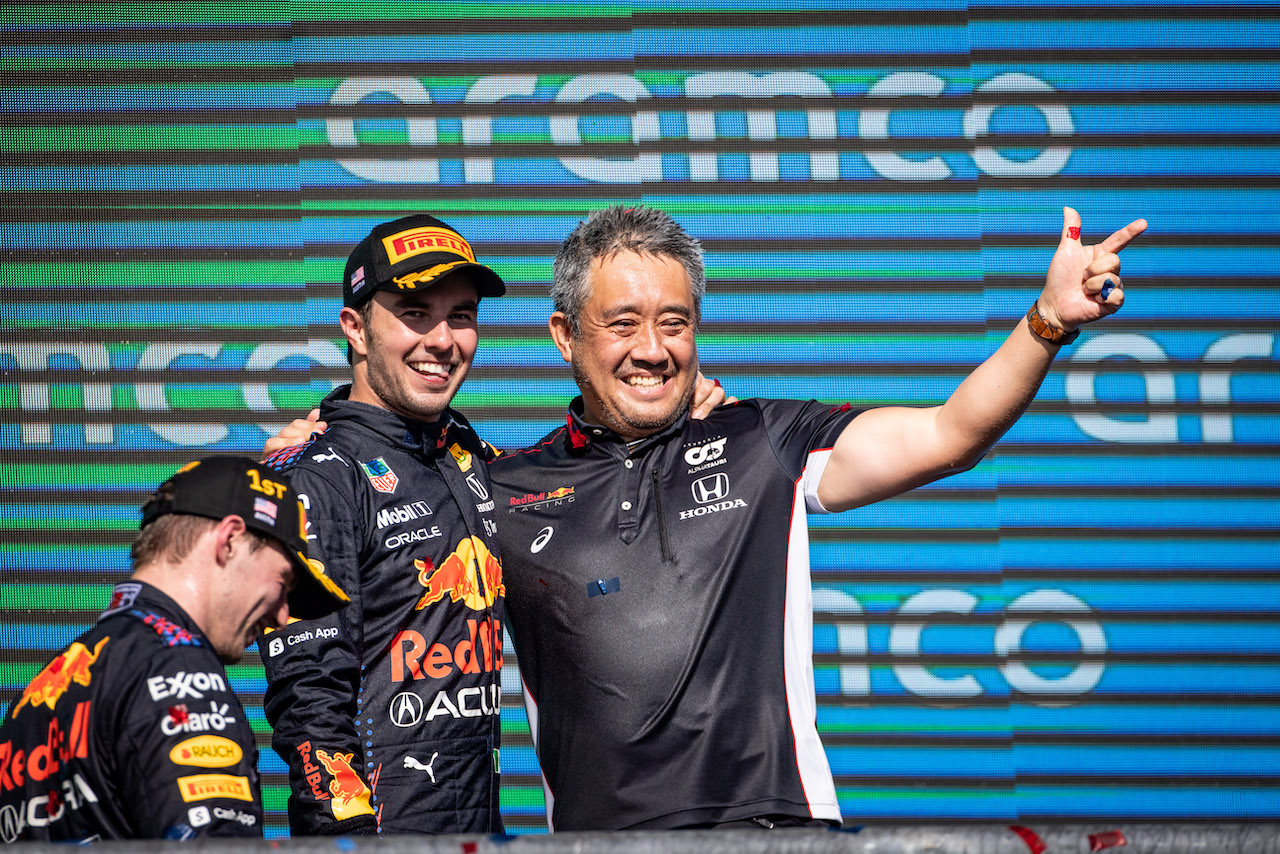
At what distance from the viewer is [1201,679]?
3.77 m

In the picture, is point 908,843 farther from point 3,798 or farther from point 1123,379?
point 1123,379

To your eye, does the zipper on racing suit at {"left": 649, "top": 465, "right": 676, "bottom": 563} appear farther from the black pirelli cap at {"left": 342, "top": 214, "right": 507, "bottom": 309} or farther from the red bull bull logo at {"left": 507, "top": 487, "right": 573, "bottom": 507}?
the black pirelli cap at {"left": 342, "top": 214, "right": 507, "bottom": 309}

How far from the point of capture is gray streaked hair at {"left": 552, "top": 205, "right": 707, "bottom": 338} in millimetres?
2303

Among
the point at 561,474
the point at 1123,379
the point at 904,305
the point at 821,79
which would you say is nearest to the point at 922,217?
the point at 904,305

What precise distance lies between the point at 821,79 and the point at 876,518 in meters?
1.65

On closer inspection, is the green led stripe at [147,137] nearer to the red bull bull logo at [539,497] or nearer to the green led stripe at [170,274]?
the green led stripe at [170,274]

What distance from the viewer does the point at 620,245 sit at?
231cm

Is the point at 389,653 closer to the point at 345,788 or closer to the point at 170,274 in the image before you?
the point at 345,788

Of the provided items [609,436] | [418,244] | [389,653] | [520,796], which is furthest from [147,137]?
[520,796]

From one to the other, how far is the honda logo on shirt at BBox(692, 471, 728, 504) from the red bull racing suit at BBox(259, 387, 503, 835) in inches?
18.5

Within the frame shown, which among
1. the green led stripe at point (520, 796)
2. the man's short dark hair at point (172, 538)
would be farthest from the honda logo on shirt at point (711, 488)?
the green led stripe at point (520, 796)

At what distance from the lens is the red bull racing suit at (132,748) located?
4.57 ft

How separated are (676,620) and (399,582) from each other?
57cm

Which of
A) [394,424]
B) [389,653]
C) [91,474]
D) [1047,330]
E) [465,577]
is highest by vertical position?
[1047,330]
